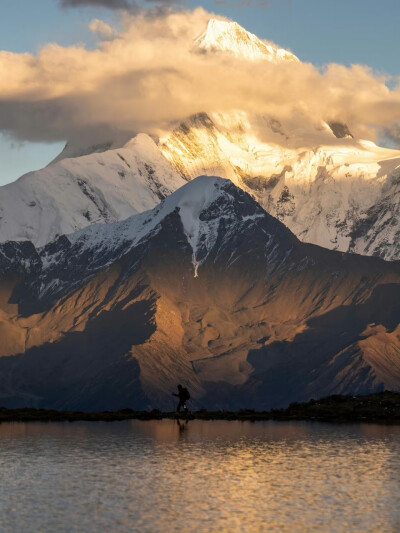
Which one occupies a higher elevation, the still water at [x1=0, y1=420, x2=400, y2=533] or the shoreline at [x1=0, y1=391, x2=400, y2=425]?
the shoreline at [x1=0, y1=391, x2=400, y2=425]

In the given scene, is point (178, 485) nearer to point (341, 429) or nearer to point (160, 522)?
point (160, 522)

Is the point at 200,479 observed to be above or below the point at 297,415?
below

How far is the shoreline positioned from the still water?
7.76 metres

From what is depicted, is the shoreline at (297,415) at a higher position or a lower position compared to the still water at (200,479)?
higher

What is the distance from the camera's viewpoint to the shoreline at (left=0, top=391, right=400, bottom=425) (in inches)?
3986

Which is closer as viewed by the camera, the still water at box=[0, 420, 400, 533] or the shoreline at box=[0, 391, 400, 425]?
the still water at box=[0, 420, 400, 533]

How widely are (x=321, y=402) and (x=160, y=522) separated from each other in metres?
52.4

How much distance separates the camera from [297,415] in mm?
104625

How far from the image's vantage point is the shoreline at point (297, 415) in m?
101

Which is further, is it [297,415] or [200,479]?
[297,415]

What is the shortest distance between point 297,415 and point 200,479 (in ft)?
114

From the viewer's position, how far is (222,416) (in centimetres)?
10544

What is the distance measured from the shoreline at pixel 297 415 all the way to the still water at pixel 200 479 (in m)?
7.76

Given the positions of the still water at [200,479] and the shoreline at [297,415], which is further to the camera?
the shoreline at [297,415]
